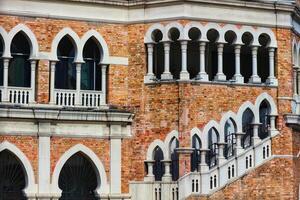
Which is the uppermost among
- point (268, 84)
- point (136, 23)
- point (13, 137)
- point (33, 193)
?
point (136, 23)

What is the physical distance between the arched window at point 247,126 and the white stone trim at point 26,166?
685 centimetres

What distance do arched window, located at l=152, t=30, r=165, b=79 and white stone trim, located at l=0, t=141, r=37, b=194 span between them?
5.09m

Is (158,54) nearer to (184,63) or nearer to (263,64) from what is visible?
(184,63)

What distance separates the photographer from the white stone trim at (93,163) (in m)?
25.4

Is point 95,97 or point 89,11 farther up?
point 89,11

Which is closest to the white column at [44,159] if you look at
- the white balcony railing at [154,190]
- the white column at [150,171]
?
the white balcony railing at [154,190]

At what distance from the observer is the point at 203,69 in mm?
26438

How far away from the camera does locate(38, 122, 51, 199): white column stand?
25.2m

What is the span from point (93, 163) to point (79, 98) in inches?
80.6

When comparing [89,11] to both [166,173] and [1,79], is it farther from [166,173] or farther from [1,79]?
[166,173]

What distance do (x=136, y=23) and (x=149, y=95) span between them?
2.36m

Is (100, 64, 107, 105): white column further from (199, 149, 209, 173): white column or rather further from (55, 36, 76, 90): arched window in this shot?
(199, 149, 209, 173): white column

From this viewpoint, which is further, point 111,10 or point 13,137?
point 111,10

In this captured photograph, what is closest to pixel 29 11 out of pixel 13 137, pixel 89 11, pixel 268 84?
→ pixel 89 11
